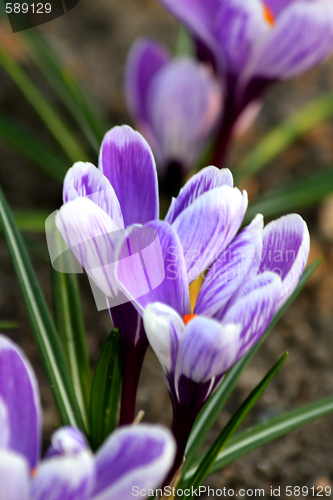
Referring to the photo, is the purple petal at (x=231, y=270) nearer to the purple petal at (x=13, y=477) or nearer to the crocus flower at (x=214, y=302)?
the crocus flower at (x=214, y=302)

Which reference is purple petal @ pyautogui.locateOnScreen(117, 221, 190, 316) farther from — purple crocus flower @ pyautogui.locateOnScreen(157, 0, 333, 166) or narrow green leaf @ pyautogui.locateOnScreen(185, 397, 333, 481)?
purple crocus flower @ pyautogui.locateOnScreen(157, 0, 333, 166)

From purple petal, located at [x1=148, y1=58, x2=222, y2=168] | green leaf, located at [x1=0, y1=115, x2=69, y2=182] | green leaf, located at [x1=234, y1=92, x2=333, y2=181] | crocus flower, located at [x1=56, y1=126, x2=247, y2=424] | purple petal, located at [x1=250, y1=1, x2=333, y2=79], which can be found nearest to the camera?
crocus flower, located at [x1=56, y1=126, x2=247, y2=424]

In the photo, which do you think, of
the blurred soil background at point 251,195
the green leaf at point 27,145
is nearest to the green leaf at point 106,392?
the blurred soil background at point 251,195

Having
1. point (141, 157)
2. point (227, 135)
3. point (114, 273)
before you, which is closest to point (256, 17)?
point (227, 135)

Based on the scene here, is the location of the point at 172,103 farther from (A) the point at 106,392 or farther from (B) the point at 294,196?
(A) the point at 106,392

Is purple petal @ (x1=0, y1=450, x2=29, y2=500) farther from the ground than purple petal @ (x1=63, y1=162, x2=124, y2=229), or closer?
closer

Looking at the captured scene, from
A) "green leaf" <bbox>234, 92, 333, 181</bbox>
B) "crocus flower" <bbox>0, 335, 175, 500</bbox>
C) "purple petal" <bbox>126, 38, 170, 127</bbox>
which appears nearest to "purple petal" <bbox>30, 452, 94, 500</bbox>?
"crocus flower" <bbox>0, 335, 175, 500</bbox>
